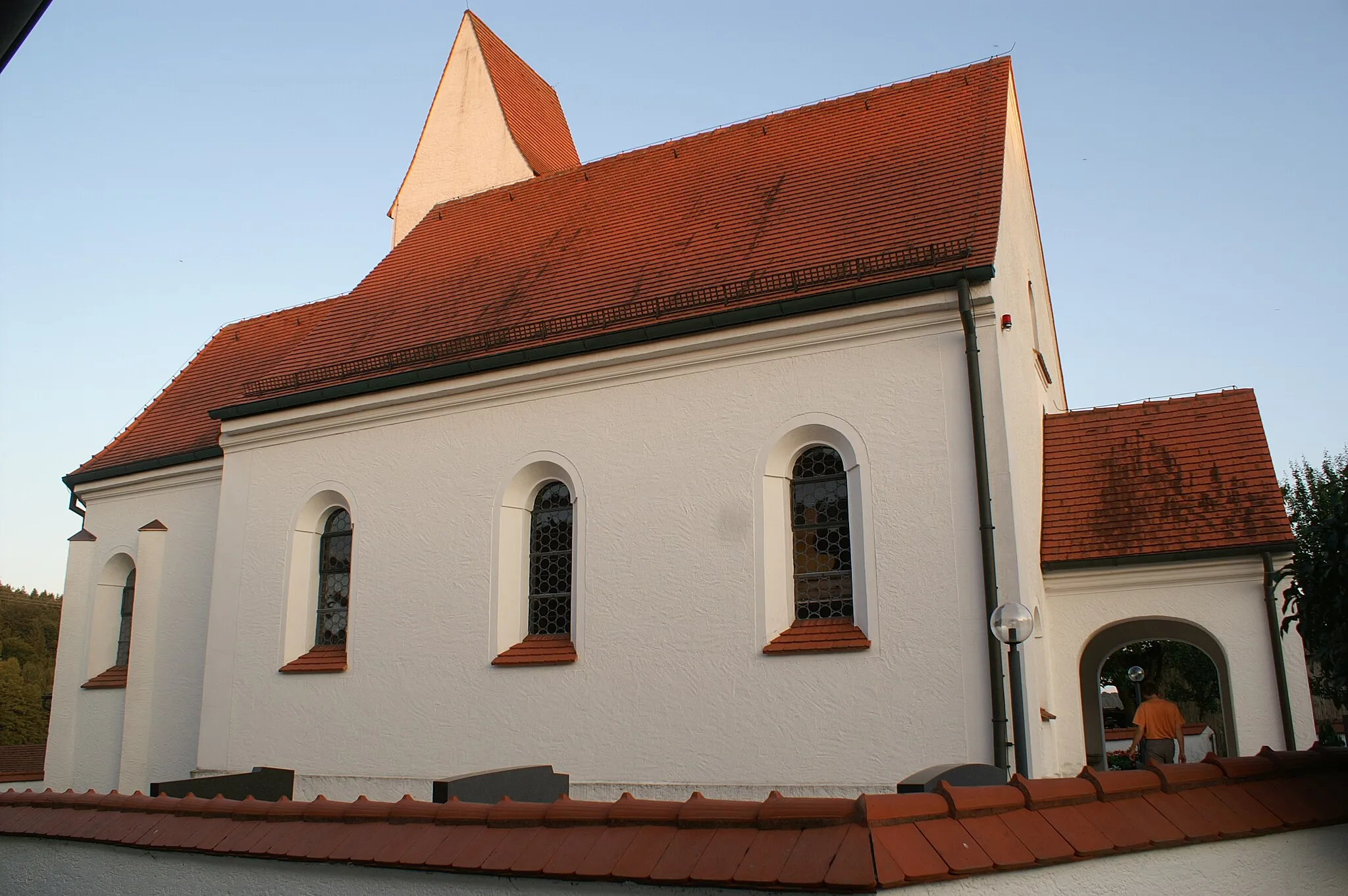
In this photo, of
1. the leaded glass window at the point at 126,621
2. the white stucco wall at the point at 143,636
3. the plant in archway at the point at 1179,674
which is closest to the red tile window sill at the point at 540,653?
the white stucco wall at the point at 143,636

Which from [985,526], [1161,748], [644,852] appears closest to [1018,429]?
[985,526]

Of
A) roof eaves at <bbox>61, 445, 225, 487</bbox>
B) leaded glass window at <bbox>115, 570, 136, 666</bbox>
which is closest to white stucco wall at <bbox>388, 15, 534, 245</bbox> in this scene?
roof eaves at <bbox>61, 445, 225, 487</bbox>

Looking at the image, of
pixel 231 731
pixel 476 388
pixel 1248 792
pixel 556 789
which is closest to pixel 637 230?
pixel 476 388

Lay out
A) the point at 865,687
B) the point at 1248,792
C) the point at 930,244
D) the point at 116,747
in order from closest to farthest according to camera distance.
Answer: the point at 1248,792, the point at 865,687, the point at 930,244, the point at 116,747

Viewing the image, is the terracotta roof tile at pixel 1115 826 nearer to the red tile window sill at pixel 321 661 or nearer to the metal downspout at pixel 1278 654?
the metal downspout at pixel 1278 654

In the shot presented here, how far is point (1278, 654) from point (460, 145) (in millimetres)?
14443

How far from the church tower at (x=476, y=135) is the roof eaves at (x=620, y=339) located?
20.7 feet

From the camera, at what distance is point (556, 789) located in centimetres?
951

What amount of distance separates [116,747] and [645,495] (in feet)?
30.0

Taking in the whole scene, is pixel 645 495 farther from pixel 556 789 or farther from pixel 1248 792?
pixel 1248 792

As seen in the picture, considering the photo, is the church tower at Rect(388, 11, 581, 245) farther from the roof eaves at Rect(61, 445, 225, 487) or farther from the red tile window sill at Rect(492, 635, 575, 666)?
the red tile window sill at Rect(492, 635, 575, 666)

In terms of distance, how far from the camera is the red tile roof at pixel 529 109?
1816 centimetres

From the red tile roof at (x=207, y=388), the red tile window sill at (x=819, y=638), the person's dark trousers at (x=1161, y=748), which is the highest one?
the red tile roof at (x=207, y=388)

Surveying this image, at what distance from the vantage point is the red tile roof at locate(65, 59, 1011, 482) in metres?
10.5
